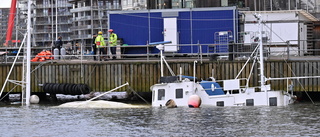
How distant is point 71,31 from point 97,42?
90.4 meters

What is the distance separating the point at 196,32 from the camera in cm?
4669

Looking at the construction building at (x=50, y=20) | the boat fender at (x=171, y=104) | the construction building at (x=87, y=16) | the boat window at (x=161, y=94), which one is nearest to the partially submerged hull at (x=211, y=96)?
the boat window at (x=161, y=94)

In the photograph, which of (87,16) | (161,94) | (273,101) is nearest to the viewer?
(273,101)

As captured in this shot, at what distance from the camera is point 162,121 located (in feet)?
99.2

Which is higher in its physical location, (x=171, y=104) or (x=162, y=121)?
(x=171, y=104)

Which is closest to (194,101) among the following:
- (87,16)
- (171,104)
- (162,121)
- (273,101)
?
(171,104)

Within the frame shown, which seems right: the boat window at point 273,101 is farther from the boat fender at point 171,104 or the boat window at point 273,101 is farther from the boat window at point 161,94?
the boat window at point 161,94

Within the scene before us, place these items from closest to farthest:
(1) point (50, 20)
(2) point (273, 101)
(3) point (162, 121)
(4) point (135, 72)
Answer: (3) point (162, 121)
(2) point (273, 101)
(4) point (135, 72)
(1) point (50, 20)

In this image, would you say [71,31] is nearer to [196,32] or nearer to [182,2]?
[182,2]

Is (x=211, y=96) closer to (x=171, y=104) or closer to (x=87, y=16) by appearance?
(x=171, y=104)

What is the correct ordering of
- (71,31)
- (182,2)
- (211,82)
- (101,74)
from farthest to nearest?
(71,31) → (182,2) → (101,74) → (211,82)

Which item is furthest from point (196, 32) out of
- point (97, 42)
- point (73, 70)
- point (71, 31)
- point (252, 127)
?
point (71, 31)

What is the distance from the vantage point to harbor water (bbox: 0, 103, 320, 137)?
2692 cm

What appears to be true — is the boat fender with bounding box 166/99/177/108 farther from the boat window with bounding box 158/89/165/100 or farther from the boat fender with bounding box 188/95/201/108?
the boat fender with bounding box 188/95/201/108
